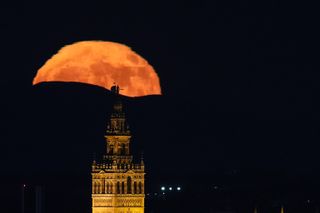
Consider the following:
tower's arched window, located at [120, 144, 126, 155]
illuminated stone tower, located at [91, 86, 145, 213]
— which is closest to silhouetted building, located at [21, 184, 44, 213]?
illuminated stone tower, located at [91, 86, 145, 213]

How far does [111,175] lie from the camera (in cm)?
11112

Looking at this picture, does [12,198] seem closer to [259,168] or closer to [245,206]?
[245,206]

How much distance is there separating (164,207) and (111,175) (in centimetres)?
3105

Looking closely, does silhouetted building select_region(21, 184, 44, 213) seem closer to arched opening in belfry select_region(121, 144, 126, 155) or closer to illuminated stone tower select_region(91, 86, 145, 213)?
illuminated stone tower select_region(91, 86, 145, 213)

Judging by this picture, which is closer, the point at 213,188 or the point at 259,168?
the point at 213,188

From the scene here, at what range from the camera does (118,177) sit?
111 m

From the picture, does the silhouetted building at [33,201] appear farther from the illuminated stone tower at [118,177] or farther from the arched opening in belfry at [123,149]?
the arched opening in belfry at [123,149]

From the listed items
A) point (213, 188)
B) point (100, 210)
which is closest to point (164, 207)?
point (213, 188)

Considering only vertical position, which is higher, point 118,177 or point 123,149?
point 123,149

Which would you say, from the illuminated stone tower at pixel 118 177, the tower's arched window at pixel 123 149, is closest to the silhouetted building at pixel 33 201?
the illuminated stone tower at pixel 118 177

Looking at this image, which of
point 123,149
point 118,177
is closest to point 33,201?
point 118,177

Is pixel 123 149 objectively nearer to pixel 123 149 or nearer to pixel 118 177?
pixel 123 149

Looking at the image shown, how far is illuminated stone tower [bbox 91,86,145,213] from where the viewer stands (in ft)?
363

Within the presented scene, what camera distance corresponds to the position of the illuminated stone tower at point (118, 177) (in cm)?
11069
